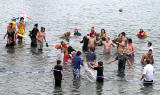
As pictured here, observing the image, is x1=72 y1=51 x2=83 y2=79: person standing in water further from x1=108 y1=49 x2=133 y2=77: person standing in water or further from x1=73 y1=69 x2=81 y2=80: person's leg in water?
x1=108 y1=49 x2=133 y2=77: person standing in water

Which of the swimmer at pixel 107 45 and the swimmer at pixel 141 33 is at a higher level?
the swimmer at pixel 141 33

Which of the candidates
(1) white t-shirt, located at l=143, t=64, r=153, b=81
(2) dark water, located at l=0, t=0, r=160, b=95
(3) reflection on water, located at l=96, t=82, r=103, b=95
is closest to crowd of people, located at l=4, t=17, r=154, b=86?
(1) white t-shirt, located at l=143, t=64, r=153, b=81

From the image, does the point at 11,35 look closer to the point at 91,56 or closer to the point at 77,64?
the point at 91,56

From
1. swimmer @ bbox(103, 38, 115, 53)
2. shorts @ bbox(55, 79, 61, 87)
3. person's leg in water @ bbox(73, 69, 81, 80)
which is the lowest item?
shorts @ bbox(55, 79, 61, 87)

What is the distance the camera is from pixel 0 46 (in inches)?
984

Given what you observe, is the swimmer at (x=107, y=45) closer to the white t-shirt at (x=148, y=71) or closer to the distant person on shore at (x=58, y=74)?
the white t-shirt at (x=148, y=71)

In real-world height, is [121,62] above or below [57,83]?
above

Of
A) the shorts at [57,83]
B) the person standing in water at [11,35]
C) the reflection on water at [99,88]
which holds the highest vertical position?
the person standing in water at [11,35]

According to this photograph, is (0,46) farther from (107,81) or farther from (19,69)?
(107,81)

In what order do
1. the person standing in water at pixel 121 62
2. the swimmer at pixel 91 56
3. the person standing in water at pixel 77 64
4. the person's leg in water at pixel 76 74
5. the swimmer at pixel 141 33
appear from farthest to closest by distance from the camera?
the swimmer at pixel 141 33 < the person standing in water at pixel 121 62 < the swimmer at pixel 91 56 < the person's leg in water at pixel 76 74 < the person standing in water at pixel 77 64

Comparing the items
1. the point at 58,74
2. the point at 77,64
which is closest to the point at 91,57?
the point at 77,64

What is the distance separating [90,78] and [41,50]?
737 centimetres

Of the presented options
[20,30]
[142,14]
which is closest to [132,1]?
[142,14]

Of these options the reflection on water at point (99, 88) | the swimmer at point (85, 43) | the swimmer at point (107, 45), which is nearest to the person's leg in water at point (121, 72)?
the reflection on water at point (99, 88)
